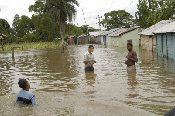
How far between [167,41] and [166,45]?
503 mm

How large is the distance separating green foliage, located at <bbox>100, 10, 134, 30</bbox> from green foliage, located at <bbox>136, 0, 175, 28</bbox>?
36982 millimetres

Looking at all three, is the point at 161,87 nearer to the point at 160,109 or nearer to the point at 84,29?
the point at 160,109

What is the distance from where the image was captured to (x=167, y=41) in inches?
986

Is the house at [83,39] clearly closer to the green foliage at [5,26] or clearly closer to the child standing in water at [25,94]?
the green foliage at [5,26]

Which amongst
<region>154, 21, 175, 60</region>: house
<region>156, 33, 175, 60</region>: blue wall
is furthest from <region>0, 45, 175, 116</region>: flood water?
<region>156, 33, 175, 60</region>: blue wall

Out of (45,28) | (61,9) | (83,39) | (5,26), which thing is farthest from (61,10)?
(83,39)

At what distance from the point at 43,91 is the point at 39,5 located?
6669 cm

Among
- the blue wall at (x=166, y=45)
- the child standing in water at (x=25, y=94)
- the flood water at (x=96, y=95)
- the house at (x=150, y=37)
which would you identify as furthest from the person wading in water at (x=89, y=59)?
the house at (x=150, y=37)

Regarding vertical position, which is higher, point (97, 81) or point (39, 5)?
point (39, 5)

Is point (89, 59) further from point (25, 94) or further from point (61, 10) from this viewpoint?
point (61, 10)

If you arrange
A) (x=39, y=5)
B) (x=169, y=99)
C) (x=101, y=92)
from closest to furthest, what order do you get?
1. (x=169, y=99)
2. (x=101, y=92)
3. (x=39, y=5)

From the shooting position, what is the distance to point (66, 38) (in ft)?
257

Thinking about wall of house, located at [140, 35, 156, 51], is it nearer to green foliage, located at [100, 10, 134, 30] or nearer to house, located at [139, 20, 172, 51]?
house, located at [139, 20, 172, 51]

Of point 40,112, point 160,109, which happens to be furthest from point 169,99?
point 40,112
